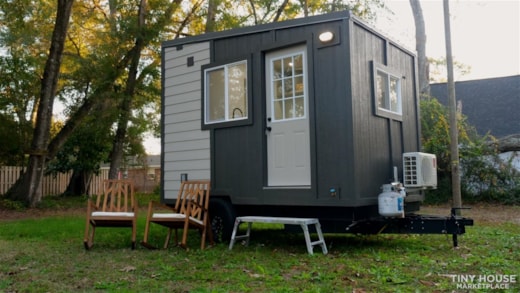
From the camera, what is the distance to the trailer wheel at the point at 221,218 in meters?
6.32

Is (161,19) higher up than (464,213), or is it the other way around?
(161,19)

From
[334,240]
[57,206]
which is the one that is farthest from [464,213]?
[57,206]

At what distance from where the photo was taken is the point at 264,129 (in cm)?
607

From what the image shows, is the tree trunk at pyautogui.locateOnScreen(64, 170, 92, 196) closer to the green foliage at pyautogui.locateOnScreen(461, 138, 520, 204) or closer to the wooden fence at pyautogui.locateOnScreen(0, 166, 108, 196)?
the wooden fence at pyautogui.locateOnScreen(0, 166, 108, 196)

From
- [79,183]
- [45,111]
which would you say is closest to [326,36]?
[45,111]

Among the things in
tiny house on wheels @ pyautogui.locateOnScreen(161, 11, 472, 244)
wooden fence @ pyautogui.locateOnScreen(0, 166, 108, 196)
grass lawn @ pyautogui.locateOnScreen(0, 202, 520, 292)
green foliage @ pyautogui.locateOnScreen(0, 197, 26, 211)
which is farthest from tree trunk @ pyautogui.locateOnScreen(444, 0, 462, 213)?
wooden fence @ pyautogui.locateOnScreen(0, 166, 108, 196)

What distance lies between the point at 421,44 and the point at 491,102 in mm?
5118

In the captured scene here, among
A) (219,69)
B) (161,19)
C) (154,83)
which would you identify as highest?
(161,19)

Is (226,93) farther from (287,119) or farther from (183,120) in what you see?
(287,119)

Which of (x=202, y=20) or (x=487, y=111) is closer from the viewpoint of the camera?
(x=202, y=20)

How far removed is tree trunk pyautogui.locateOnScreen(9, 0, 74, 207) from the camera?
483 inches

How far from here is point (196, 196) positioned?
6.18 meters

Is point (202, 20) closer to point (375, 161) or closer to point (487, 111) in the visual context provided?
point (487, 111)

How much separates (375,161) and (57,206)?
11.3m
